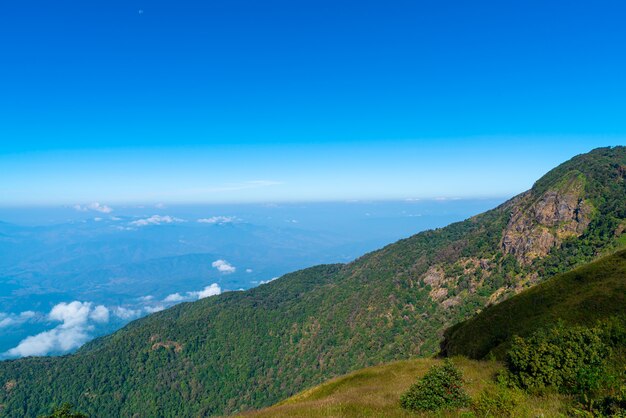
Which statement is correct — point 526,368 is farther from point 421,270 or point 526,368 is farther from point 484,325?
point 421,270

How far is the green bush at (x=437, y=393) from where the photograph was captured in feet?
45.2

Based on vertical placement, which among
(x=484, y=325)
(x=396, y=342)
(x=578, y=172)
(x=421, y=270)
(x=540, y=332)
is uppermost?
(x=578, y=172)

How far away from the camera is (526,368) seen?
16.6 metres

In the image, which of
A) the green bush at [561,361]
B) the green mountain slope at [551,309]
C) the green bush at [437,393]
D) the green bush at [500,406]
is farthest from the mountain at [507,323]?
the green bush at [500,406]

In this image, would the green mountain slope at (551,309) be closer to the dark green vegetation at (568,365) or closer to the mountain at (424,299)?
the dark green vegetation at (568,365)

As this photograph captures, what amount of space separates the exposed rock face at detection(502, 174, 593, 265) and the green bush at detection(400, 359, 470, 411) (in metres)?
133

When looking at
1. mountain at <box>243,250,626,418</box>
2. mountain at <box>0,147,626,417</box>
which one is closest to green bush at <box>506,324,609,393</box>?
mountain at <box>243,250,626,418</box>

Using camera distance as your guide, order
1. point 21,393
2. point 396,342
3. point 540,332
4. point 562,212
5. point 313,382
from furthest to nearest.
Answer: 1. point 21,393
2. point 313,382
3. point 396,342
4. point 562,212
5. point 540,332

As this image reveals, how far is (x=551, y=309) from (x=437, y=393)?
32.2 meters

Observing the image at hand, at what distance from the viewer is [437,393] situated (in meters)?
14.0

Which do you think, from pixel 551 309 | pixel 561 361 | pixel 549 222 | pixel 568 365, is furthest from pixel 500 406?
pixel 549 222

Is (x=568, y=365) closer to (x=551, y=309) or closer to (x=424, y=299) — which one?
(x=551, y=309)

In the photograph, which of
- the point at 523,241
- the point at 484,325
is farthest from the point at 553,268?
the point at 484,325

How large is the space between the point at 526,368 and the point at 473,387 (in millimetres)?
3800
